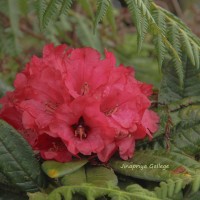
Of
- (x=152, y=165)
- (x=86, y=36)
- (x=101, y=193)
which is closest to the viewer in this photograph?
(x=101, y=193)

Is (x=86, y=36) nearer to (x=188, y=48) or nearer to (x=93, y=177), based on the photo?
(x=188, y=48)

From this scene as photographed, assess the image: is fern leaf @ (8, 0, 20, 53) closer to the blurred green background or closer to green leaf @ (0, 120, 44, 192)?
the blurred green background

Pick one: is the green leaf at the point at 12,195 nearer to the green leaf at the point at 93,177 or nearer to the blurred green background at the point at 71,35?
the green leaf at the point at 93,177

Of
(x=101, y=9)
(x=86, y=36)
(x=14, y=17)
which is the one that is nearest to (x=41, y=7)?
(x=101, y=9)

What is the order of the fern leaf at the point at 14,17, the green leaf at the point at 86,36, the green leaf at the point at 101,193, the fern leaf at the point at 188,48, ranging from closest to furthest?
the green leaf at the point at 101,193
the fern leaf at the point at 188,48
the fern leaf at the point at 14,17
the green leaf at the point at 86,36

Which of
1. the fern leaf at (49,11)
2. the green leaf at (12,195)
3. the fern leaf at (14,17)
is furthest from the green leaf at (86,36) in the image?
the green leaf at (12,195)

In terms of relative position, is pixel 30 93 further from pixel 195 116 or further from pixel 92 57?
pixel 195 116
